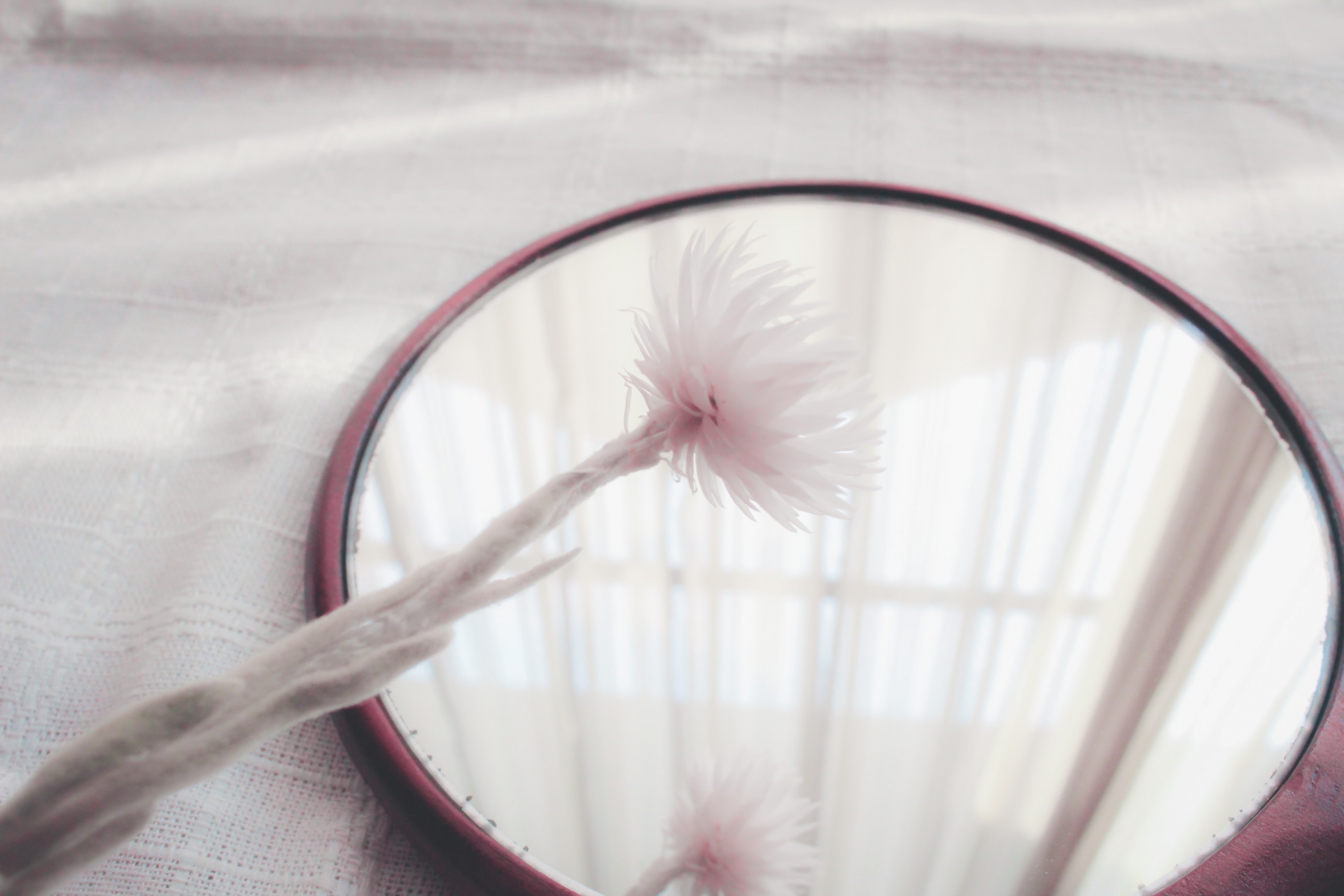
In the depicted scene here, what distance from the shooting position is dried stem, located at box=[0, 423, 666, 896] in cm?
15

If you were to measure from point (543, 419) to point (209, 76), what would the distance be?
419 millimetres

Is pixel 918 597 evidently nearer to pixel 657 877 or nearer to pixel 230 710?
pixel 657 877

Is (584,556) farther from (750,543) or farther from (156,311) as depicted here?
(156,311)

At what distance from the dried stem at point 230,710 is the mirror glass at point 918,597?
0.12 m

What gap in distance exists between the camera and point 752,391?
0.22 metres

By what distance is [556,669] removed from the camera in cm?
30

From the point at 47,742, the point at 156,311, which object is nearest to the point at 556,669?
the point at 47,742

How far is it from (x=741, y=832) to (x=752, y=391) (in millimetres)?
132

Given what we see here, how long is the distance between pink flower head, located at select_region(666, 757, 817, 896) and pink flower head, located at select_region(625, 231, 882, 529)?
0.31 ft

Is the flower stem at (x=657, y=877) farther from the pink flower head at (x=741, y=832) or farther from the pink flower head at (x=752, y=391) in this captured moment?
the pink flower head at (x=752, y=391)

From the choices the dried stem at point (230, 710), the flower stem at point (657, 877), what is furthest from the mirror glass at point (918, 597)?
the dried stem at point (230, 710)

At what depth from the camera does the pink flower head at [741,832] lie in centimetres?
25

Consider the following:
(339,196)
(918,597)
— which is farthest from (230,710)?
(339,196)

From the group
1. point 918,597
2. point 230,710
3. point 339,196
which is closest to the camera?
point 230,710
